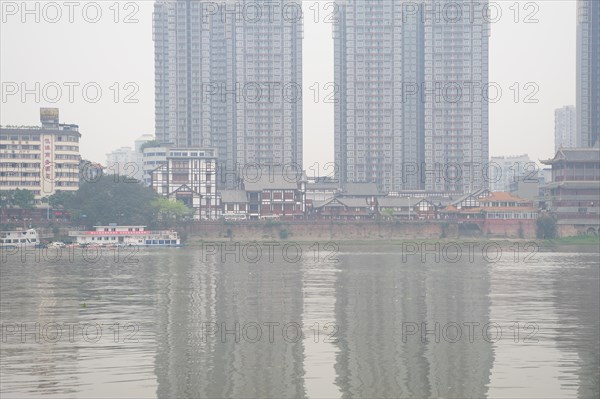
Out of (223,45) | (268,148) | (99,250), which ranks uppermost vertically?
(223,45)

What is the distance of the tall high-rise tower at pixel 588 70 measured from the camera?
171500 millimetres

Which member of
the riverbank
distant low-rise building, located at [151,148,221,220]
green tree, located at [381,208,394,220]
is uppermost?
distant low-rise building, located at [151,148,221,220]

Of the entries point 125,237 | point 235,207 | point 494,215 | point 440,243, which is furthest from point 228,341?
point 235,207

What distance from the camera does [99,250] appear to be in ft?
343

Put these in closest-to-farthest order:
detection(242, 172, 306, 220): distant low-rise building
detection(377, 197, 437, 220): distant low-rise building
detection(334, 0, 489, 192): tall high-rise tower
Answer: detection(242, 172, 306, 220): distant low-rise building → detection(377, 197, 437, 220): distant low-rise building → detection(334, 0, 489, 192): tall high-rise tower

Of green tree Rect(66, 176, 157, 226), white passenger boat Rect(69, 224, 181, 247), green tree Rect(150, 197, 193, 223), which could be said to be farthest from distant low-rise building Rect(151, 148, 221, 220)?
white passenger boat Rect(69, 224, 181, 247)

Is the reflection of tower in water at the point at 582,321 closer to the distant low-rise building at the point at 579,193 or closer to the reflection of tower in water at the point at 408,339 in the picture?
the reflection of tower in water at the point at 408,339

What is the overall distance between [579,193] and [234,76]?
67.0 m

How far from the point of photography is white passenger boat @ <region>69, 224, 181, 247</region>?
369ft

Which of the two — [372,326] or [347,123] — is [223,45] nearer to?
[347,123]

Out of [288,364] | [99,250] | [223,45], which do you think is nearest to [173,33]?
[223,45]

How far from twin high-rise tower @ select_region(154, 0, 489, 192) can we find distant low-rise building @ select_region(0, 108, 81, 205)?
35.6 meters

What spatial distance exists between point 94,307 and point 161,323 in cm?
701

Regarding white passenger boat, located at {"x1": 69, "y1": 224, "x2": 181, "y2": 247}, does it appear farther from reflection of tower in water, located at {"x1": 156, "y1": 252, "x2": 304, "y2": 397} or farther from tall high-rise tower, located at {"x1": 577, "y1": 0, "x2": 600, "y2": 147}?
tall high-rise tower, located at {"x1": 577, "y1": 0, "x2": 600, "y2": 147}
